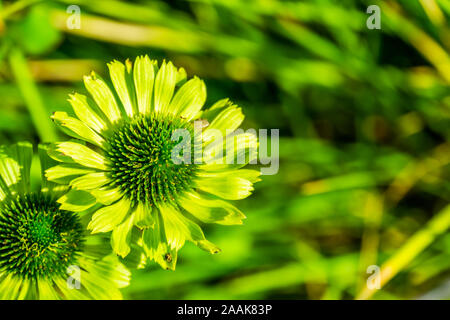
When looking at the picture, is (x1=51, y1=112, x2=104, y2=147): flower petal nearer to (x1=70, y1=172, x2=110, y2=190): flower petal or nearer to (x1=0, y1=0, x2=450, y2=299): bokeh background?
(x1=70, y1=172, x2=110, y2=190): flower petal

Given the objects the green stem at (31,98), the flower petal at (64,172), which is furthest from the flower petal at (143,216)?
the green stem at (31,98)

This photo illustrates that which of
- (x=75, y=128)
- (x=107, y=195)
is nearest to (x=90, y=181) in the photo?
(x=107, y=195)

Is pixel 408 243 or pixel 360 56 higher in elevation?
pixel 360 56

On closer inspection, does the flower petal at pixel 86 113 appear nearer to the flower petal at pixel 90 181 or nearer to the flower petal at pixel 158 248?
the flower petal at pixel 90 181

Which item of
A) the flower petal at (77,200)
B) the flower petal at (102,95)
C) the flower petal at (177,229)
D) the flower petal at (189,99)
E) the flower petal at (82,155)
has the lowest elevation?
the flower petal at (177,229)

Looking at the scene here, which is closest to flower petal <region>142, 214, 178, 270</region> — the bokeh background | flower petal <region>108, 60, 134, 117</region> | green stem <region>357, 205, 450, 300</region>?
flower petal <region>108, 60, 134, 117</region>
